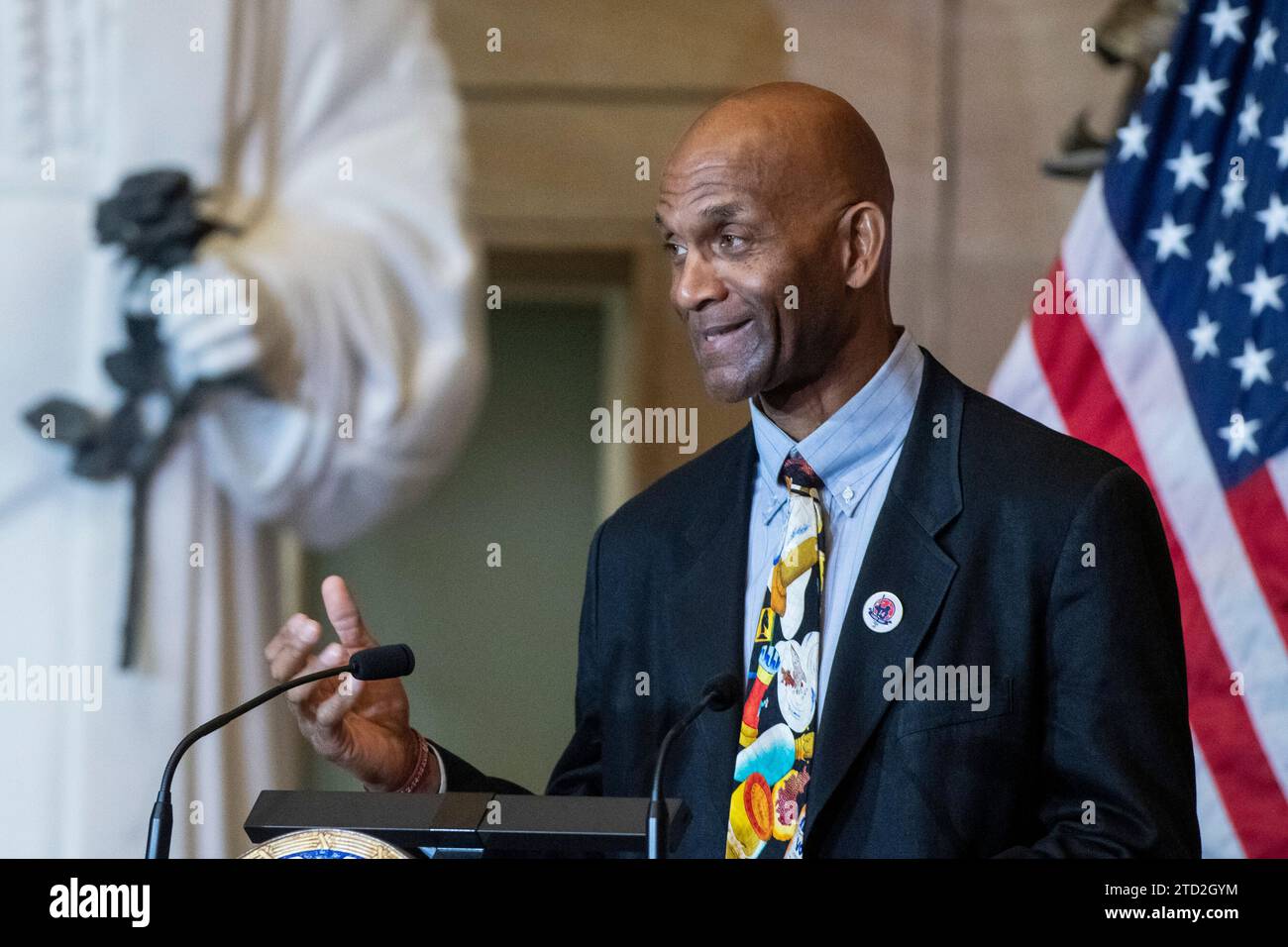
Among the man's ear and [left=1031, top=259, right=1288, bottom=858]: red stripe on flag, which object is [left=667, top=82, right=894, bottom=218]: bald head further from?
[left=1031, top=259, right=1288, bottom=858]: red stripe on flag

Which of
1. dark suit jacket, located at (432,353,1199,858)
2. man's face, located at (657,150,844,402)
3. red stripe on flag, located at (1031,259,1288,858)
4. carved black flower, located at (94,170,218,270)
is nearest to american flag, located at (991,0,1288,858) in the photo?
red stripe on flag, located at (1031,259,1288,858)

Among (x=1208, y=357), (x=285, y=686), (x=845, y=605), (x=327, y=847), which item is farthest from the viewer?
(x=1208, y=357)

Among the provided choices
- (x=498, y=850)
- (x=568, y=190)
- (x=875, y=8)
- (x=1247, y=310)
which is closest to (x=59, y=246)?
(x=568, y=190)

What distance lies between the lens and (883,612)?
1.65 m

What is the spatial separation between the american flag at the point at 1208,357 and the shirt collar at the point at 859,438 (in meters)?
1.18

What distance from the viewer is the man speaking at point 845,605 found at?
1.58 metres

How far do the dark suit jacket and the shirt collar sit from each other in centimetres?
3

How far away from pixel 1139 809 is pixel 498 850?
63 centimetres

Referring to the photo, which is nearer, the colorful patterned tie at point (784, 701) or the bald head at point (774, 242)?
the colorful patterned tie at point (784, 701)

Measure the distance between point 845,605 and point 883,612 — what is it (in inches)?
2.5

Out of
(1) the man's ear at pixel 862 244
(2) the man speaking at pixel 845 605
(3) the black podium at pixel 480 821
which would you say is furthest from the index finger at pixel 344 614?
(1) the man's ear at pixel 862 244

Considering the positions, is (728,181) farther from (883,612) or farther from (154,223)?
(154,223)

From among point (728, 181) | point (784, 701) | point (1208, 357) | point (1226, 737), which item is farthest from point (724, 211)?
point (1226, 737)

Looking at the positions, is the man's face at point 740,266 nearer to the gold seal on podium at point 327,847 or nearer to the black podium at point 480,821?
the black podium at point 480,821
